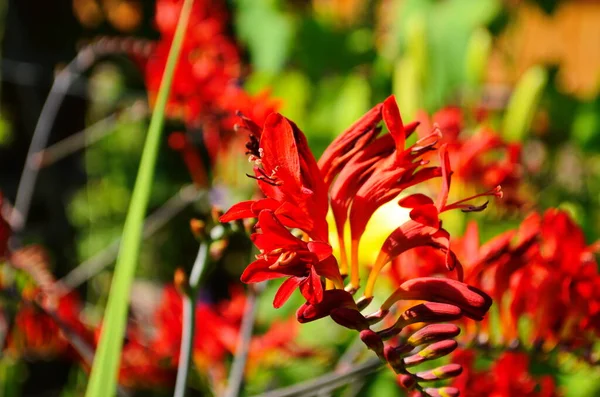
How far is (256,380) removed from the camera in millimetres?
866

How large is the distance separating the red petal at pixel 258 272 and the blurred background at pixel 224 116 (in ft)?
0.95

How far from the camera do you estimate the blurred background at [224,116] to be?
33.9 inches

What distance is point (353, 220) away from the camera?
419 millimetres

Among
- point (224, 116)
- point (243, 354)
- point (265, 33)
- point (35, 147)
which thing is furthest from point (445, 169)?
point (265, 33)

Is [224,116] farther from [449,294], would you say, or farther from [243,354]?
[449,294]

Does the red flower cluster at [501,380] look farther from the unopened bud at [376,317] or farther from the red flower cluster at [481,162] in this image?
the red flower cluster at [481,162]

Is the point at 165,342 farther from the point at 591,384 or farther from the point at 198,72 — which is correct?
the point at 591,384

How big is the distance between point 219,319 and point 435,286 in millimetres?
513

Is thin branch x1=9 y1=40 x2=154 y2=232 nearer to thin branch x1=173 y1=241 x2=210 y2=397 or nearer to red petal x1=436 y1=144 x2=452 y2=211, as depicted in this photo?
thin branch x1=173 y1=241 x2=210 y2=397

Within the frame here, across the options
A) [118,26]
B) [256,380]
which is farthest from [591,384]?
[118,26]

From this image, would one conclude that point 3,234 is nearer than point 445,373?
No

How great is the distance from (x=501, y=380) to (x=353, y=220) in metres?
0.19

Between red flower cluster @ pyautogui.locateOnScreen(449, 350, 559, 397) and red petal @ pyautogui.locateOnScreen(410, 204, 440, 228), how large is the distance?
175 millimetres

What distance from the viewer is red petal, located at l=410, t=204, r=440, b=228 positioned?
38 cm
